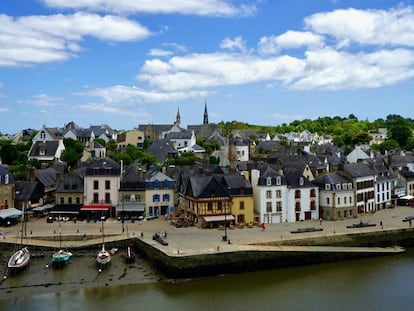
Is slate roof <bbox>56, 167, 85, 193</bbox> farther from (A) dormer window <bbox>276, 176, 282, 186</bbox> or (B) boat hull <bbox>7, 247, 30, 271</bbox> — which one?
(A) dormer window <bbox>276, 176, 282, 186</bbox>

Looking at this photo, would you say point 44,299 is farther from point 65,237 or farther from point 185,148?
point 185,148

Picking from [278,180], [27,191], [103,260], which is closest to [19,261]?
[103,260]

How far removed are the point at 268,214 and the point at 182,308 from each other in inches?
698

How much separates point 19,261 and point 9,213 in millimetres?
11578

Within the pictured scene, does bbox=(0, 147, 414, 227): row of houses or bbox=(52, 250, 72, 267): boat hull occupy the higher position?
bbox=(0, 147, 414, 227): row of houses

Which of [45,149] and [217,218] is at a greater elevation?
[45,149]

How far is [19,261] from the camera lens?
30031mm

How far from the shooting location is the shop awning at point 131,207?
41750 mm

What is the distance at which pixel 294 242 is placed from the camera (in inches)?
1310

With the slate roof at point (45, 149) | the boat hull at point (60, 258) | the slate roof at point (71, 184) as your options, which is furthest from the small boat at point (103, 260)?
the slate roof at point (45, 149)

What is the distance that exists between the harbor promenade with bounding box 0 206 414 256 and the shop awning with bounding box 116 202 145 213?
138 cm

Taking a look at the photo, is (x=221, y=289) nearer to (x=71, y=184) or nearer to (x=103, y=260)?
(x=103, y=260)

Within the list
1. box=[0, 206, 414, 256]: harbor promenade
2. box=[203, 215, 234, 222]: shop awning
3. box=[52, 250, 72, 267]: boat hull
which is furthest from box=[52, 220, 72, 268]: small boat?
box=[203, 215, 234, 222]: shop awning

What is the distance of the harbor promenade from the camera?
31672 mm
